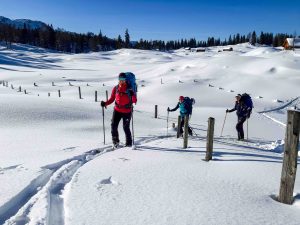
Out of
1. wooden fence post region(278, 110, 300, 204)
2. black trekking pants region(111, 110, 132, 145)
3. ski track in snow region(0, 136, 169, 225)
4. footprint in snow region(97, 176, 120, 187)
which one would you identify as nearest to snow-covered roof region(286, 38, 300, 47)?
black trekking pants region(111, 110, 132, 145)

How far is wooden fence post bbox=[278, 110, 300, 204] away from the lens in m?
4.85

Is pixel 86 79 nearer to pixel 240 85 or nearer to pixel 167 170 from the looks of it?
pixel 240 85

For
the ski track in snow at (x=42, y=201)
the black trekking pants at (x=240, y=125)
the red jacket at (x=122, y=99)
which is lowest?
the black trekking pants at (x=240, y=125)

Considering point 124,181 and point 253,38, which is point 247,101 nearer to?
point 124,181

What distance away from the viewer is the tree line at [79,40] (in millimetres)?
121188

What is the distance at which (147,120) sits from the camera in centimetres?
1861

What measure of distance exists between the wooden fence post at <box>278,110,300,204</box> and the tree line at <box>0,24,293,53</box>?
11136cm

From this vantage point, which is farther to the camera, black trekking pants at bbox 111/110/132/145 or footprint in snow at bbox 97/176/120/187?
black trekking pants at bbox 111/110/132/145

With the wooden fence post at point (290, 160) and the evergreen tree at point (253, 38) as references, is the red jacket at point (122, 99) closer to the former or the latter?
the wooden fence post at point (290, 160)

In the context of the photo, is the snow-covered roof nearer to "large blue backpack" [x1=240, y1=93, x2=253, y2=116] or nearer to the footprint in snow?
"large blue backpack" [x1=240, y1=93, x2=253, y2=116]

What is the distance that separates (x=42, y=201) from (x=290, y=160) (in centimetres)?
365

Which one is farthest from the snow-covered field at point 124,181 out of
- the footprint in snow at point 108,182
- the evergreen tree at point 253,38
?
the evergreen tree at point 253,38

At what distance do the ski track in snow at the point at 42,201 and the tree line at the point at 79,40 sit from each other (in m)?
109

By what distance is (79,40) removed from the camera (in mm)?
129125
